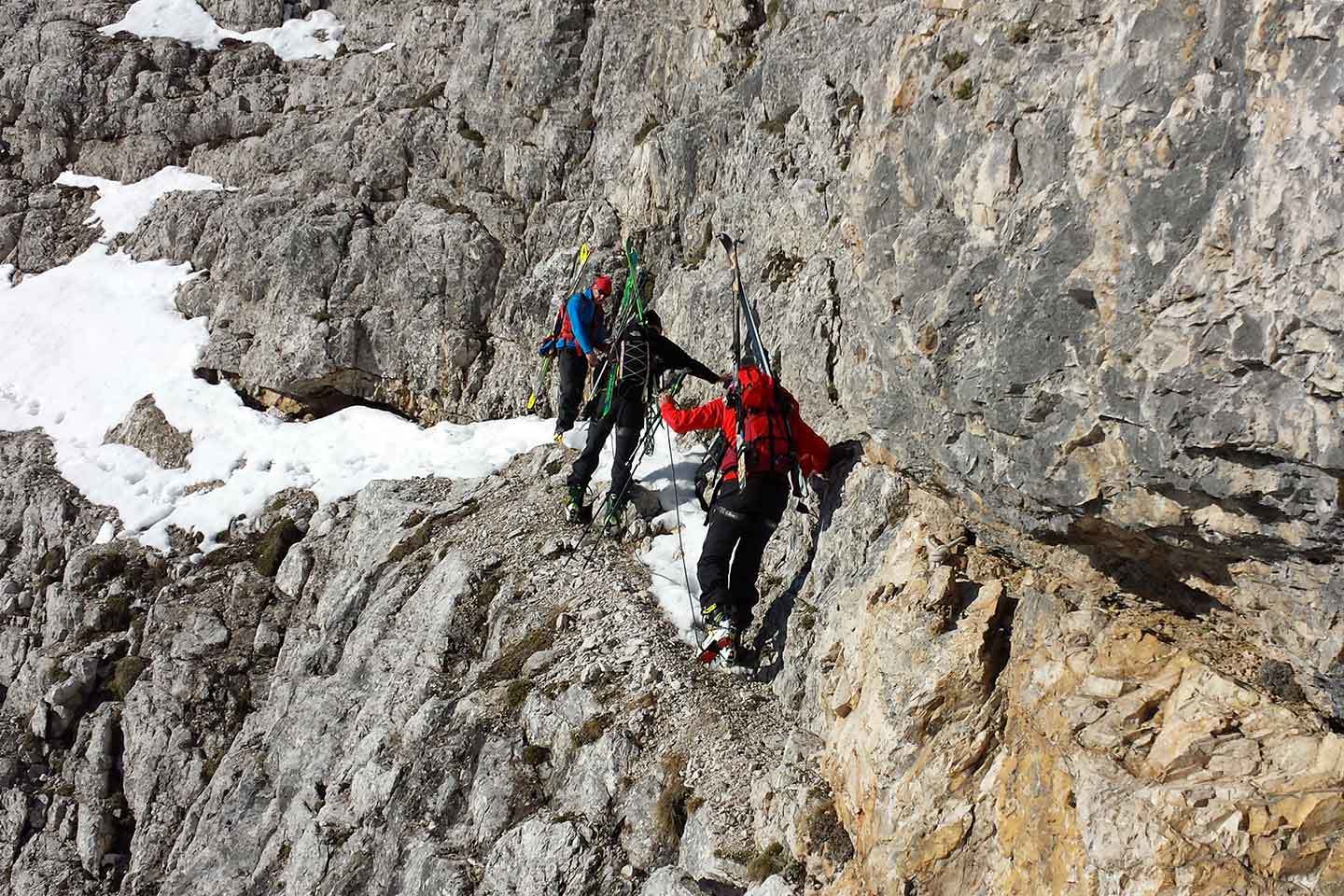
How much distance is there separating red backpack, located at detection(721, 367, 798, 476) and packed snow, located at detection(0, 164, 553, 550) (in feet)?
29.7

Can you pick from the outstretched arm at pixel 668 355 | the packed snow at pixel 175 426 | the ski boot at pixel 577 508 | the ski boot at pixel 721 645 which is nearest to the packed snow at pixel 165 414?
the packed snow at pixel 175 426

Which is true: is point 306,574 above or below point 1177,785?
below

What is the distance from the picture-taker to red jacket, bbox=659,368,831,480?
35.1ft

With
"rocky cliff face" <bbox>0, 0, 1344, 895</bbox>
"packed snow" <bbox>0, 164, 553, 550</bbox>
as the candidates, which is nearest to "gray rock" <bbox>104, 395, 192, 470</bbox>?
"packed snow" <bbox>0, 164, 553, 550</bbox>

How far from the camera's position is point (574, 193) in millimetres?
23531

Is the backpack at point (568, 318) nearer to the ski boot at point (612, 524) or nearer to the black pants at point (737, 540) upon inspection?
the ski boot at point (612, 524)

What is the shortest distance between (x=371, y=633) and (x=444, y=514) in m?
2.88

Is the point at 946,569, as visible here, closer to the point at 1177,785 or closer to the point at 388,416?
the point at 1177,785

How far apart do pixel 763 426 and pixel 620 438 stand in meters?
3.90

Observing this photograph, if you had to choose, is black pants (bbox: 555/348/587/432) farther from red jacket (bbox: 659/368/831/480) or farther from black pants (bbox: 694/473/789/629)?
black pants (bbox: 694/473/789/629)

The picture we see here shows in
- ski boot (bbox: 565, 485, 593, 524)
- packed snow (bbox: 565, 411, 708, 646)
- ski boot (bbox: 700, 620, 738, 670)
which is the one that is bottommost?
ski boot (bbox: 565, 485, 593, 524)

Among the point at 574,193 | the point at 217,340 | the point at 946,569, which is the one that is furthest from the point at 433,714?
the point at 217,340

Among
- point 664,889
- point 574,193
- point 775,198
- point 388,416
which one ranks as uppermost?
point 775,198

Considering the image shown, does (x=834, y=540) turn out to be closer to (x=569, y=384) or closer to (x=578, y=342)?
(x=578, y=342)
